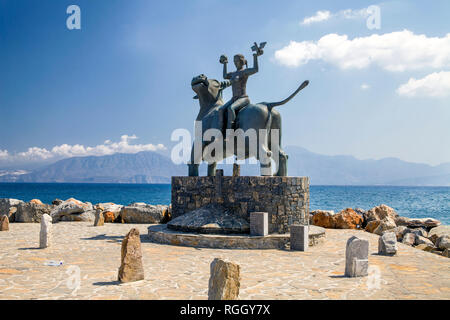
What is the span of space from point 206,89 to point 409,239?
8.78 meters

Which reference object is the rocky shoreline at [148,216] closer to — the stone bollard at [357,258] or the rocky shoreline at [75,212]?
the rocky shoreline at [75,212]

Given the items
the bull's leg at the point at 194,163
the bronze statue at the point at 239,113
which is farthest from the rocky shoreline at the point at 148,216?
the bronze statue at the point at 239,113

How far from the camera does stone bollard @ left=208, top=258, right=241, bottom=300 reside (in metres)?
5.20

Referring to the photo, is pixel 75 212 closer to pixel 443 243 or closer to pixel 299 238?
pixel 299 238

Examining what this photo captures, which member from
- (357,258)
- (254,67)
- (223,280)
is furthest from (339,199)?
(223,280)

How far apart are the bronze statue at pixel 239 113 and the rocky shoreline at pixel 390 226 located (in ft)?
16.5

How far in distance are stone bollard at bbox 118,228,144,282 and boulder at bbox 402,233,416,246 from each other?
32.9ft

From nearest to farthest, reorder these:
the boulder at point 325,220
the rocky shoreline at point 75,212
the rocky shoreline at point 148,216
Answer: the rocky shoreline at point 148,216, the boulder at point 325,220, the rocky shoreline at point 75,212

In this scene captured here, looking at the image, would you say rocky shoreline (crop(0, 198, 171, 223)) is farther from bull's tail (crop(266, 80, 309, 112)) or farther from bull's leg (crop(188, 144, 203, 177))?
bull's tail (crop(266, 80, 309, 112))

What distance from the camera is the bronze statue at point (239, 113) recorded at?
40.6ft

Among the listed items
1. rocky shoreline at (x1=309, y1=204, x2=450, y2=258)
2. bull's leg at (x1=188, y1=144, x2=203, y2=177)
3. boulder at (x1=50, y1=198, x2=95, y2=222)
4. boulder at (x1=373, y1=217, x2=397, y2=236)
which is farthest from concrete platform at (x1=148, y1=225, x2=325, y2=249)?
boulder at (x1=50, y1=198, x2=95, y2=222)
